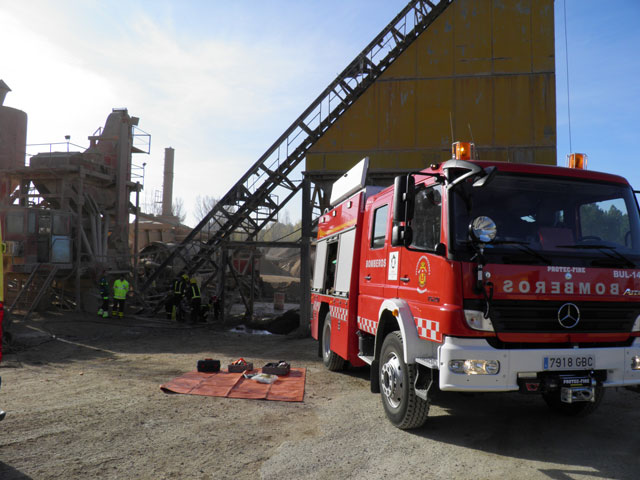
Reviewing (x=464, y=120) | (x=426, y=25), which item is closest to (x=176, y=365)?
(x=464, y=120)

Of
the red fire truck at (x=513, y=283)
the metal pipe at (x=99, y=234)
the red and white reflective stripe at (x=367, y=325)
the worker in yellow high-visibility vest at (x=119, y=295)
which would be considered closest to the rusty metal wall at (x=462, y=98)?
the worker in yellow high-visibility vest at (x=119, y=295)

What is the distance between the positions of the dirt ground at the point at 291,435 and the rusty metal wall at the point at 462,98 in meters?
8.48

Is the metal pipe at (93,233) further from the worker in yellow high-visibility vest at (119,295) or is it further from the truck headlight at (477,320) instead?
the truck headlight at (477,320)

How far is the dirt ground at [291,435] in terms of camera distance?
410 cm

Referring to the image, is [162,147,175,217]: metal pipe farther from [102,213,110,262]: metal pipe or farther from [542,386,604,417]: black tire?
[542,386,604,417]: black tire

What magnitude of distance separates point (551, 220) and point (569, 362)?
130cm

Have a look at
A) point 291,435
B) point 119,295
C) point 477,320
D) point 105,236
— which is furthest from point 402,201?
point 105,236

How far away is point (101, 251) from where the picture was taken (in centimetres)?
2031

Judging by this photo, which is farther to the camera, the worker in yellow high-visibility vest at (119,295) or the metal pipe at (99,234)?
the metal pipe at (99,234)

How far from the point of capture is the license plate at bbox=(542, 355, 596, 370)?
14.1 ft

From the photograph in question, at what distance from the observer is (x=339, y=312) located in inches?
302

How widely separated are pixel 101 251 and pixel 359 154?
1197 centimetres

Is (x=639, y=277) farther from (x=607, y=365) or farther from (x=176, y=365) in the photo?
(x=176, y=365)

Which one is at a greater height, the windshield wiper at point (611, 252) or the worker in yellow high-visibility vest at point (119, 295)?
the windshield wiper at point (611, 252)
